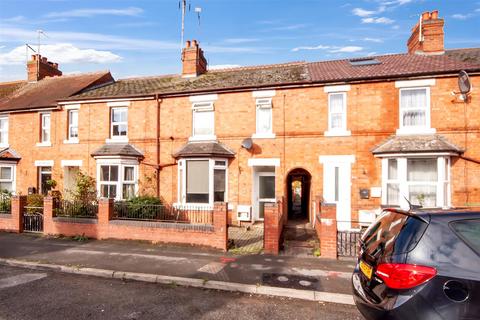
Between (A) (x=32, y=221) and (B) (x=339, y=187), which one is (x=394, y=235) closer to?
(B) (x=339, y=187)

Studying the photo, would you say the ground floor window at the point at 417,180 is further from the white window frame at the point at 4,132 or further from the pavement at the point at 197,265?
the white window frame at the point at 4,132

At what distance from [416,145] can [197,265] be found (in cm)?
910

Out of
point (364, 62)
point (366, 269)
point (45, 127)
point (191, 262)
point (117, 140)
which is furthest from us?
point (45, 127)

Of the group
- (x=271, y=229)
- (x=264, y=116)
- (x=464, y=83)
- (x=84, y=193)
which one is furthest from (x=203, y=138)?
(x=464, y=83)

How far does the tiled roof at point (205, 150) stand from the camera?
12.7 m

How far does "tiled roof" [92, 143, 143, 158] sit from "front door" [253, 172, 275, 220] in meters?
5.95

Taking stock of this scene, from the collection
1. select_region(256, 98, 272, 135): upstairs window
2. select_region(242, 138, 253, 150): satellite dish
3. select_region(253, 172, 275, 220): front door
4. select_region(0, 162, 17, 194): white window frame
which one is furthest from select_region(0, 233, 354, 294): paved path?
select_region(0, 162, 17, 194): white window frame

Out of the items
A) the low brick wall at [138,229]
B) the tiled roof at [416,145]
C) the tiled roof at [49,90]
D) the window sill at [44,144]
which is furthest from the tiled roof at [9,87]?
the tiled roof at [416,145]

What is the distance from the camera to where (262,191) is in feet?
44.2

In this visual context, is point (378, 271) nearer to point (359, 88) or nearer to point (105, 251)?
point (105, 251)

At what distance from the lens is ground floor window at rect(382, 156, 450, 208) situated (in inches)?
424

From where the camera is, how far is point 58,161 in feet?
51.6

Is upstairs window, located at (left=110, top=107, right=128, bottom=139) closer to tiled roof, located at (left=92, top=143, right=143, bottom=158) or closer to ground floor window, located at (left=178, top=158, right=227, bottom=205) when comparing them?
tiled roof, located at (left=92, top=143, right=143, bottom=158)

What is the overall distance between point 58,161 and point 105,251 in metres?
9.37
